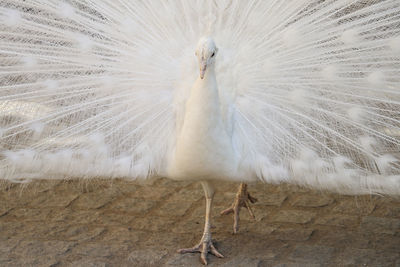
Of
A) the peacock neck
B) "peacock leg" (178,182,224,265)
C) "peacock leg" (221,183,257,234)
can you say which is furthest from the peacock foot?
the peacock neck

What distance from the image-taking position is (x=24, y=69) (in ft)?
10.3

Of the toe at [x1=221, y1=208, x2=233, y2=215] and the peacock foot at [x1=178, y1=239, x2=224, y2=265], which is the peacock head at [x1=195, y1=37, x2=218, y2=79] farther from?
the toe at [x1=221, y1=208, x2=233, y2=215]

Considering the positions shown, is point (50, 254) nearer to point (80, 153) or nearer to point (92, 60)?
point (80, 153)

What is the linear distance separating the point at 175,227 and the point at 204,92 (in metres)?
1.14

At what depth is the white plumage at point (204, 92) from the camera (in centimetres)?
287

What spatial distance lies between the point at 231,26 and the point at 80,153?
1.01 m

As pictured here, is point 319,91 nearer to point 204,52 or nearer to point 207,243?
point 204,52

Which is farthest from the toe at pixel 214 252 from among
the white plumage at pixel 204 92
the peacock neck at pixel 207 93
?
the peacock neck at pixel 207 93

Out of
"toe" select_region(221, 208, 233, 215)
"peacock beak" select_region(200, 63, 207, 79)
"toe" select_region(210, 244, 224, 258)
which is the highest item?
"peacock beak" select_region(200, 63, 207, 79)

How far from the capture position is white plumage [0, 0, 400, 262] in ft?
9.42

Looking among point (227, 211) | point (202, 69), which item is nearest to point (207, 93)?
point (202, 69)

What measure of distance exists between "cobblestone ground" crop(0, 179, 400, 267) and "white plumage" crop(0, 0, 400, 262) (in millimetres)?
506

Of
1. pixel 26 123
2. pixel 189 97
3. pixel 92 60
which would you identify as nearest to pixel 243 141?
pixel 189 97

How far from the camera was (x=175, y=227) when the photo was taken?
3625 millimetres
